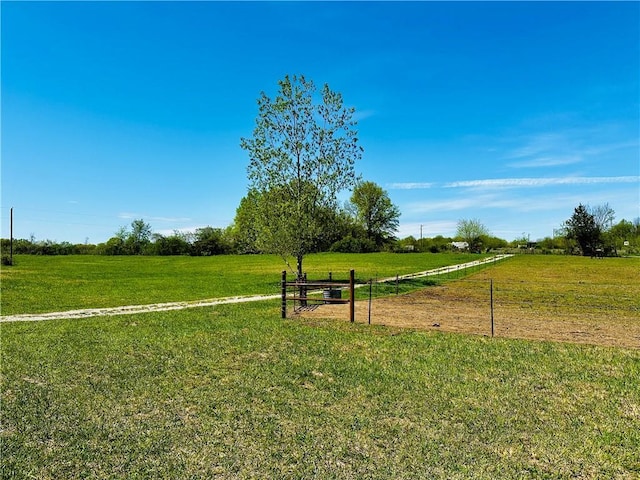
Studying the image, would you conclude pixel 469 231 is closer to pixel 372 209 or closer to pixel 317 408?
pixel 372 209

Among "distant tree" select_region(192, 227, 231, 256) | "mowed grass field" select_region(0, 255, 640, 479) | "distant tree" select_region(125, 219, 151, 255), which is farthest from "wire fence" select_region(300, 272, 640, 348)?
"distant tree" select_region(125, 219, 151, 255)

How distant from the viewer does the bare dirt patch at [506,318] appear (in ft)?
37.5

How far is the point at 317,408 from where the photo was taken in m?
6.29

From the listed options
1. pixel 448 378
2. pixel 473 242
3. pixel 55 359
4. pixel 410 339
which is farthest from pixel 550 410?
pixel 473 242

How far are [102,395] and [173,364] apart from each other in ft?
6.08

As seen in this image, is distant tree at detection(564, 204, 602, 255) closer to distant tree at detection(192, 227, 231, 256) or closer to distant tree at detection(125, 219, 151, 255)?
distant tree at detection(192, 227, 231, 256)

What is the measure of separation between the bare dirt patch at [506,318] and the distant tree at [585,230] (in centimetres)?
5253

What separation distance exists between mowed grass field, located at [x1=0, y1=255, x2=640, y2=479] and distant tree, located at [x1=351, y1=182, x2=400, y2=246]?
68.4 meters

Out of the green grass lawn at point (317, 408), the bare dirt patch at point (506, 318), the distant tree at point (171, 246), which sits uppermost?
the distant tree at point (171, 246)

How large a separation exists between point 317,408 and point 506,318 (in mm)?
10232

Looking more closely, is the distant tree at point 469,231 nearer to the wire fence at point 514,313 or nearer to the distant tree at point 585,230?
the distant tree at point 585,230

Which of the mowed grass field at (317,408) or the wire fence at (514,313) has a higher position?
the wire fence at (514,313)

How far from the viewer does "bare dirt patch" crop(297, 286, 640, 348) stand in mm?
11438

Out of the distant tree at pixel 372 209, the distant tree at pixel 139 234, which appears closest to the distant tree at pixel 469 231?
the distant tree at pixel 372 209
